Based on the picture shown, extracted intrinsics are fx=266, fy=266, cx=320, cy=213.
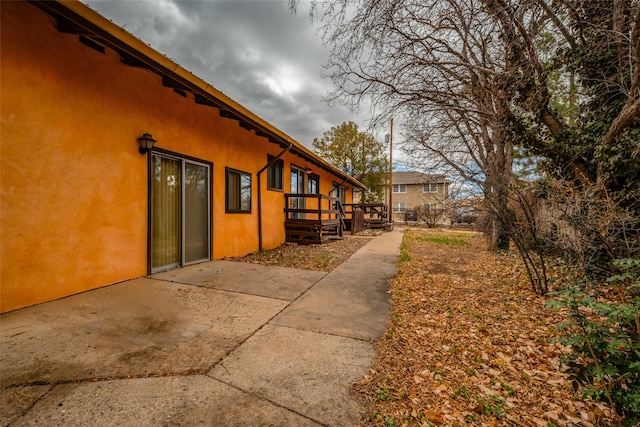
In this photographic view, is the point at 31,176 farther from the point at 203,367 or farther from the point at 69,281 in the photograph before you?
the point at 203,367

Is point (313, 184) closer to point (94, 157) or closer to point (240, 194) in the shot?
point (240, 194)

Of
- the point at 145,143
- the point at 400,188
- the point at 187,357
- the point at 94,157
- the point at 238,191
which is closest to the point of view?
the point at 187,357

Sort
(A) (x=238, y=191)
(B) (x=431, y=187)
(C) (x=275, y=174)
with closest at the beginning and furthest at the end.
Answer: (A) (x=238, y=191), (C) (x=275, y=174), (B) (x=431, y=187)

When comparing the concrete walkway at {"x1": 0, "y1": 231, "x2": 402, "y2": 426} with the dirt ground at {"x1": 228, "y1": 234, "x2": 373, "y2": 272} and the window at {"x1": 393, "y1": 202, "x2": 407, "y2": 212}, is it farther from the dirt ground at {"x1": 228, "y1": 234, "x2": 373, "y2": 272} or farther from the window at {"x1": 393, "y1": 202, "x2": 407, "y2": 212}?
the window at {"x1": 393, "y1": 202, "x2": 407, "y2": 212}

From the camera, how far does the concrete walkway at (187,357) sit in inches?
64.2

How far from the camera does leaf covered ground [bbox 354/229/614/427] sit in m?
1.77

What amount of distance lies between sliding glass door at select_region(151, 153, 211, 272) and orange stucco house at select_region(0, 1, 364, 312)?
2cm

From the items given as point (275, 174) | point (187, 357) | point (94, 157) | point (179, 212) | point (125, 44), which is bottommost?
point (187, 357)

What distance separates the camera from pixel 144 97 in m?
4.34

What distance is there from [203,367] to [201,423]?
574 mm

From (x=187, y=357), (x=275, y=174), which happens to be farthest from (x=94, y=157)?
(x=275, y=174)

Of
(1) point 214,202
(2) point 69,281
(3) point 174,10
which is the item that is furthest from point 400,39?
(2) point 69,281

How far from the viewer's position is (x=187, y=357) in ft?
7.22

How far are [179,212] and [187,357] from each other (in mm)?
3502
